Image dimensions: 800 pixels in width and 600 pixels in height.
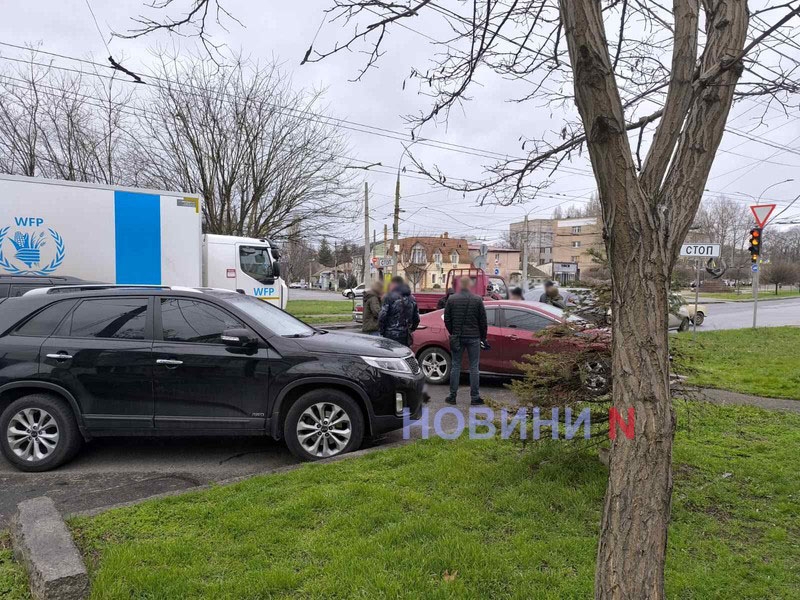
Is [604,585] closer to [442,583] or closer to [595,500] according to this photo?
[442,583]

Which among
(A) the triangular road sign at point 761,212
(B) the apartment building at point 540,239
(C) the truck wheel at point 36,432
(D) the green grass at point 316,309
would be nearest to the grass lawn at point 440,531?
(C) the truck wheel at point 36,432

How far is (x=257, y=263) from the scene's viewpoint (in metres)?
15.7

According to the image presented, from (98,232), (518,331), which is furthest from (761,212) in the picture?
(98,232)

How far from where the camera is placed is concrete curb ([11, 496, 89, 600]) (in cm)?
269

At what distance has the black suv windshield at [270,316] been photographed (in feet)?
→ 18.0

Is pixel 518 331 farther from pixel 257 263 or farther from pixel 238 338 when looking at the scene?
pixel 257 263

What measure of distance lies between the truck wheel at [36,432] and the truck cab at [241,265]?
1002 cm

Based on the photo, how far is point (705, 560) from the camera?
Result: 3029mm

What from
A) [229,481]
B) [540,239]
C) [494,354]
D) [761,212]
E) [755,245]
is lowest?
[229,481]

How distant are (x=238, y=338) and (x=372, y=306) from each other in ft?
12.8

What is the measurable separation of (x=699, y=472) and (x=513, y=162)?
9.79 feet

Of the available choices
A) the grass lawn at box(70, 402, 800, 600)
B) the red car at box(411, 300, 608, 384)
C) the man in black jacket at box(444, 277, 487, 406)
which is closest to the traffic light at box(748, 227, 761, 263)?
the red car at box(411, 300, 608, 384)

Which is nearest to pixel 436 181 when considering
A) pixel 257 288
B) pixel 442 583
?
pixel 442 583

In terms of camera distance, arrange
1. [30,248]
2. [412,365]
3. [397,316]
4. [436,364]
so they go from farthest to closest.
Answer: [30,248] → [436,364] → [397,316] → [412,365]
